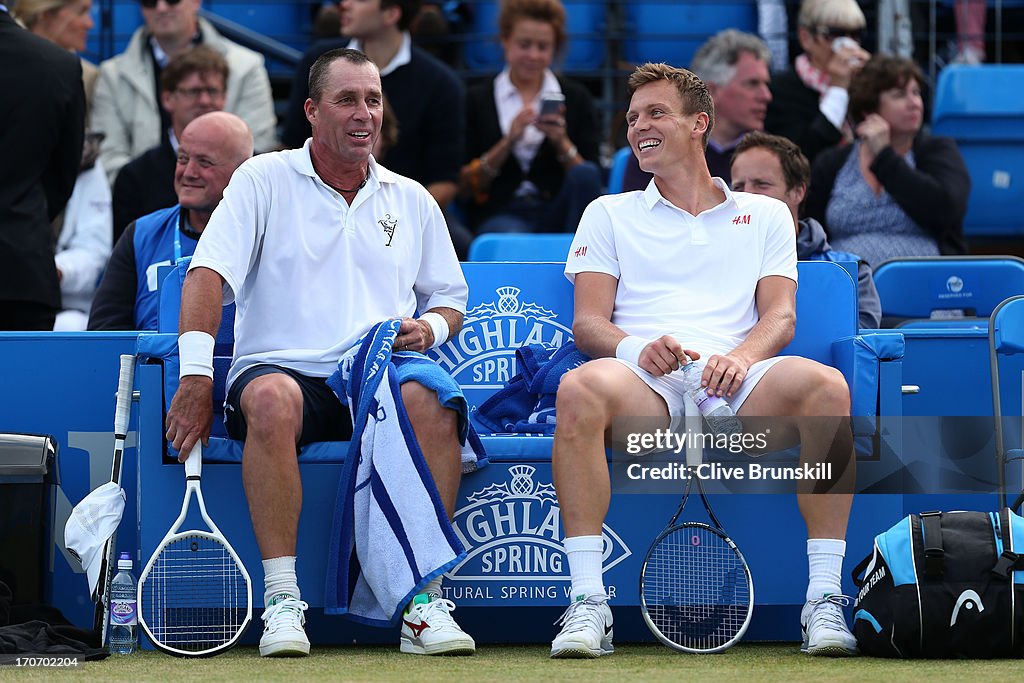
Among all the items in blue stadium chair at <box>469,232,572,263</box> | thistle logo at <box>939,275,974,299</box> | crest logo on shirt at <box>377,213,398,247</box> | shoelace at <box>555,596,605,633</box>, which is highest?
crest logo on shirt at <box>377,213,398,247</box>

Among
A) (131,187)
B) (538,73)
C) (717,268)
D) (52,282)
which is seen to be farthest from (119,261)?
(538,73)

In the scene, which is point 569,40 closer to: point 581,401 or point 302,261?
point 302,261

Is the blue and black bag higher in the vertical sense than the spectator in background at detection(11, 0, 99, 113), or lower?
lower

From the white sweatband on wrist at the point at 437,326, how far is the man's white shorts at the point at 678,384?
1.73 feet

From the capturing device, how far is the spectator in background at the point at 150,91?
735cm

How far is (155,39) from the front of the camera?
746 centimetres

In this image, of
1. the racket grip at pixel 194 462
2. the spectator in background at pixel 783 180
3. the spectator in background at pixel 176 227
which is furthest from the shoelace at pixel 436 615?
the spectator in background at pixel 783 180

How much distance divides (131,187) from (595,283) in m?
2.69

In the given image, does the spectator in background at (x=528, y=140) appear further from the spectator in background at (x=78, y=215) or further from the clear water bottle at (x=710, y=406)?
the clear water bottle at (x=710, y=406)

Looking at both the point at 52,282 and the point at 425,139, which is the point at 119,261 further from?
the point at 425,139

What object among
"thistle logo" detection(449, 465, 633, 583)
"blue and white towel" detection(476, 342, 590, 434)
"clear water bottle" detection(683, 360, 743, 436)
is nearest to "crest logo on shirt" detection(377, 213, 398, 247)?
"blue and white towel" detection(476, 342, 590, 434)

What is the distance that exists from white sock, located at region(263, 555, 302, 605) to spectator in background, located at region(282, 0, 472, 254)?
9.66 ft

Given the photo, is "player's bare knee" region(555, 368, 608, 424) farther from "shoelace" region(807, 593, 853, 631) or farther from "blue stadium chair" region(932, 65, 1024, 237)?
"blue stadium chair" region(932, 65, 1024, 237)

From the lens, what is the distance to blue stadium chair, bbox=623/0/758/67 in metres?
9.44
